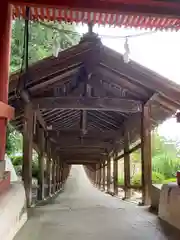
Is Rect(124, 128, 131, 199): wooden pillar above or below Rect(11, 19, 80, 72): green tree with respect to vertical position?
below

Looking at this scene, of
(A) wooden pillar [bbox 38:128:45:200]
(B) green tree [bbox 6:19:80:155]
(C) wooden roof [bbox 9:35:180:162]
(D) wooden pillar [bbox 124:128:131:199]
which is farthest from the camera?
(B) green tree [bbox 6:19:80:155]

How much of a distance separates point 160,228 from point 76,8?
329 cm

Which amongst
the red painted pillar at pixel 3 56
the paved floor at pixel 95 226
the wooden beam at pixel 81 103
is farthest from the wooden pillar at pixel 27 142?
the red painted pillar at pixel 3 56

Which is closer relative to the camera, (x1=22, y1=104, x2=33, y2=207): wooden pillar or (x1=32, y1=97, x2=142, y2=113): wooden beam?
(x1=22, y1=104, x2=33, y2=207): wooden pillar

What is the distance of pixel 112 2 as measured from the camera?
13.9 feet

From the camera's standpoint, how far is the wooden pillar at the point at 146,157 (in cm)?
755

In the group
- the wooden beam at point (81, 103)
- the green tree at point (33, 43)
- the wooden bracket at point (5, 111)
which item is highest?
the green tree at point (33, 43)

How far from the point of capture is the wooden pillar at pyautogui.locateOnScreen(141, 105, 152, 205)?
7.55m

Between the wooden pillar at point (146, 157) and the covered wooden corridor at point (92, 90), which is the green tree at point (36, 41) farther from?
the wooden pillar at point (146, 157)

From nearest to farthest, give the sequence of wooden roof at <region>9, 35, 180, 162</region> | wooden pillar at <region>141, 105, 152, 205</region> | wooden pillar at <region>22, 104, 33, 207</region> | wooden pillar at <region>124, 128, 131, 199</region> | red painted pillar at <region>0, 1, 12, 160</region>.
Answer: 1. red painted pillar at <region>0, 1, 12, 160</region>
2. wooden roof at <region>9, 35, 180, 162</region>
3. wooden pillar at <region>22, 104, 33, 207</region>
4. wooden pillar at <region>141, 105, 152, 205</region>
5. wooden pillar at <region>124, 128, 131, 199</region>

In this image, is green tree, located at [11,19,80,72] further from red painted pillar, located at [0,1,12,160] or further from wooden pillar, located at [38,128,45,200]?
red painted pillar, located at [0,1,12,160]

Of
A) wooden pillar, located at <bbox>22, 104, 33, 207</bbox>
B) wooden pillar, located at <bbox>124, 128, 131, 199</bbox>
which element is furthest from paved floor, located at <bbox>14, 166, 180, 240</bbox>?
wooden pillar, located at <bbox>124, 128, 131, 199</bbox>

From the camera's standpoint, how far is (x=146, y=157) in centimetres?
769

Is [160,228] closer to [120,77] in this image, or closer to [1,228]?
[1,228]
